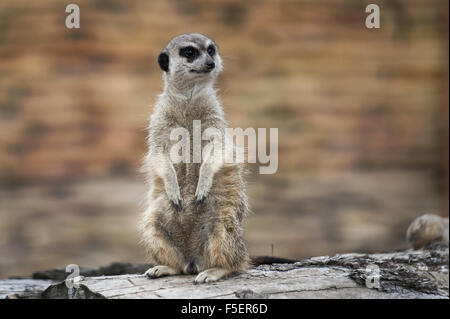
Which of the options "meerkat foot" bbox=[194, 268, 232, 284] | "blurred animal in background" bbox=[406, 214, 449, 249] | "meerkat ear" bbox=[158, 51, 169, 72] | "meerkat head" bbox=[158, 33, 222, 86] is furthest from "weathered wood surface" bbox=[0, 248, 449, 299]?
"meerkat ear" bbox=[158, 51, 169, 72]

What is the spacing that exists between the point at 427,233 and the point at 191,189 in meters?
1.99

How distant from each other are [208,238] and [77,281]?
27.2 inches

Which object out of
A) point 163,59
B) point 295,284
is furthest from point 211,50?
point 295,284

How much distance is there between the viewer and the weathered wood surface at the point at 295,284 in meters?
2.74

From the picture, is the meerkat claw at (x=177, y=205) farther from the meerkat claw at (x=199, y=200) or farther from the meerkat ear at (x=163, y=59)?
the meerkat ear at (x=163, y=59)

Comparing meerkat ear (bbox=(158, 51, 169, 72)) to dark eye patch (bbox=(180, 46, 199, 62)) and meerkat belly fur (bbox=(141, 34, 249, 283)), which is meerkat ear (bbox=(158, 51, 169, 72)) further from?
dark eye patch (bbox=(180, 46, 199, 62))

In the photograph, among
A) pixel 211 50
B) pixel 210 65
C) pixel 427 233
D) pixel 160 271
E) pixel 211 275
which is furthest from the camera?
pixel 427 233

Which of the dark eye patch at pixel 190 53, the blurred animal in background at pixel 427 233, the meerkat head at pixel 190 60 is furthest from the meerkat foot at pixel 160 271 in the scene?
the blurred animal in background at pixel 427 233

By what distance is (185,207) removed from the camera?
3119mm

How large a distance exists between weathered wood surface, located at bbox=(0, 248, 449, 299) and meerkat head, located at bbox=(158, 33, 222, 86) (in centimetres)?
106

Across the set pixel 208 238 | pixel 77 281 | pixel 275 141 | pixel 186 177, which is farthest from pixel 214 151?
pixel 275 141

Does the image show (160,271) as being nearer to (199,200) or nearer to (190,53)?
(199,200)

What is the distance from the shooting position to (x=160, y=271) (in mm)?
3004

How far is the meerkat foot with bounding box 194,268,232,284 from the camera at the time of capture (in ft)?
9.29
